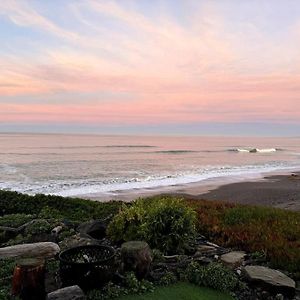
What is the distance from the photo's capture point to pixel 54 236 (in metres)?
8.88

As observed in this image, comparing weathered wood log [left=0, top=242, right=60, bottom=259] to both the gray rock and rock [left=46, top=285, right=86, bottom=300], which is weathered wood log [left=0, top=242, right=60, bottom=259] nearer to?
the gray rock

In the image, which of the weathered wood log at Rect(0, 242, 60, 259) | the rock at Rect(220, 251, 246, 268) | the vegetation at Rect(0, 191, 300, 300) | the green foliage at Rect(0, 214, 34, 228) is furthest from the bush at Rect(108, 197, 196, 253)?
the green foliage at Rect(0, 214, 34, 228)

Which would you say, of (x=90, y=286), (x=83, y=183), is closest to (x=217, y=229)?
(x=90, y=286)

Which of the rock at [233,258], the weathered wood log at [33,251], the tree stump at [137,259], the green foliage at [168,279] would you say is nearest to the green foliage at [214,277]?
the green foliage at [168,279]

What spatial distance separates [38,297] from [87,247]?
1.32 m

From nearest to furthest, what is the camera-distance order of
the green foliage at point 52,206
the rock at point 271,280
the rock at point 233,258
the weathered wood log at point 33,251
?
the rock at point 271,280 < the rock at point 233,258 < the weathered wood log at point 33,251 < the green foliage at point 52,206

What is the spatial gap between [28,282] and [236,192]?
78.0ft

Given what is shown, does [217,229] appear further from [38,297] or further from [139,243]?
[38,297]

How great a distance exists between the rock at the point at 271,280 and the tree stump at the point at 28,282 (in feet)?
12.1

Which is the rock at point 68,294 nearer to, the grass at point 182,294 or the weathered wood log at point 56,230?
the grass at point 182,294

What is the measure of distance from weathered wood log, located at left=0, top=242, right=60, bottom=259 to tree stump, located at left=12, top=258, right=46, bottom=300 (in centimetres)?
190

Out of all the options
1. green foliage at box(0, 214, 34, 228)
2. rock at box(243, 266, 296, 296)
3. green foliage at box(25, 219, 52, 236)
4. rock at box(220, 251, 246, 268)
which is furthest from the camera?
green foliage at box(0, 214, 34, 228)

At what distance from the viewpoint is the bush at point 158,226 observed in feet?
25.9

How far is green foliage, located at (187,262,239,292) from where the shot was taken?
6391 mm
